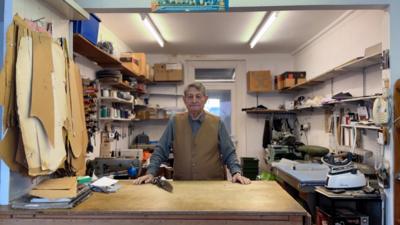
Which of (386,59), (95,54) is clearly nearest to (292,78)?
(386,59)

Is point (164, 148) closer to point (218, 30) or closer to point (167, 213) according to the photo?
point (167, 213)

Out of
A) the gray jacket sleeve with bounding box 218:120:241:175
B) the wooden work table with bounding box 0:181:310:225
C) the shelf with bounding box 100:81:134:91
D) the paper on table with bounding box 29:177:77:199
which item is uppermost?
the shelf with bounding box 100:81:134:91

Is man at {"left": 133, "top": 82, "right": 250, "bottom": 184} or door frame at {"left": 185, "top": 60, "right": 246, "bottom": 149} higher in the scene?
door frame at {"left": 185, "top": 60, "right": 246, "bottom": 149}

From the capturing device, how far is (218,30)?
5469 mm

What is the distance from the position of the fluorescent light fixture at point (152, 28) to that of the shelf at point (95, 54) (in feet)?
2.34

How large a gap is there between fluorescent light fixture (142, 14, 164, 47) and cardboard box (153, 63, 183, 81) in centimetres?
75

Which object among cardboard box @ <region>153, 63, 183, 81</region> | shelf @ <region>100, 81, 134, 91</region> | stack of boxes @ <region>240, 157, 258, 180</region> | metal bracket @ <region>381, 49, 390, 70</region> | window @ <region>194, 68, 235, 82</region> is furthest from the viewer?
window @ <region>194, 68, 235, 82</region>

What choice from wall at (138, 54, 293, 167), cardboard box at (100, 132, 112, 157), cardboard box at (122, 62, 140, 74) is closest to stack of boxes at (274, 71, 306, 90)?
wall at (138, 54, 293, 167)

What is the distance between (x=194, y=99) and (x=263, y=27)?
9.39ft

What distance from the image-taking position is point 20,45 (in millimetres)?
1716

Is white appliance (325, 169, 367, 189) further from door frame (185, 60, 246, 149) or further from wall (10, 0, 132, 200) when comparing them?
door frame (185, 60, 246, 149)

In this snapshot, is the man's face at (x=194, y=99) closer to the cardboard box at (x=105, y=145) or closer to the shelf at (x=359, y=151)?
the shelf at (x=359, y=151)

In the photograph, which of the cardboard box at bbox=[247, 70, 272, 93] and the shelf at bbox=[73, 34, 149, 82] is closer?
the shelf at bbox=[73, 34, 149, 82]

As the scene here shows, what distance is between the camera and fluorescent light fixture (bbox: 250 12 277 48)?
4581 mm
